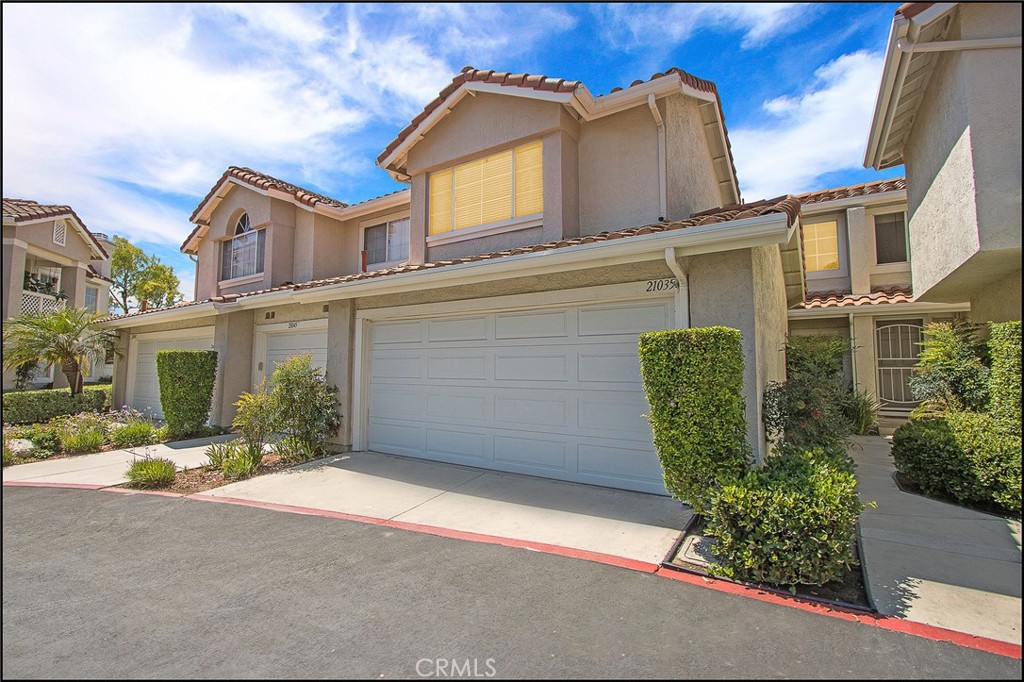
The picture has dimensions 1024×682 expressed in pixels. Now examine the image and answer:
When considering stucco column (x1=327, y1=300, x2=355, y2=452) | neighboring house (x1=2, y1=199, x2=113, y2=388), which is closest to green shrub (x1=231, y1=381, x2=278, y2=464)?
stucco column (x1=327, y1=300, x2=355, y2=452)

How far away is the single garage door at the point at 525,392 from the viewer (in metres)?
6.79

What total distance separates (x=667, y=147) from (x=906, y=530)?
255 inches

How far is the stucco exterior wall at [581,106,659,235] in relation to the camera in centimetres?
835

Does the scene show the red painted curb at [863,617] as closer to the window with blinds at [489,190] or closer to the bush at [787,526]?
the bush at [787,526]

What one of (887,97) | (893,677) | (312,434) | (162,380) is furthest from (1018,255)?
(162,380)

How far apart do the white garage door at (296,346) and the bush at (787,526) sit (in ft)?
28.9

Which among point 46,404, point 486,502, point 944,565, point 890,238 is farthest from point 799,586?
point 46,404

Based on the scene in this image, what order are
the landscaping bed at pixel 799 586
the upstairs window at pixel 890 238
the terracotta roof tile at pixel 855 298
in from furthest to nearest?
the upstairs window at pixel 890 238 → the terracotta roof tile at pixel 855 298 → the landscaping bed at pixel 799 586

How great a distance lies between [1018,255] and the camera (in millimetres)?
5305

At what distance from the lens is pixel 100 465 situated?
9.03 m

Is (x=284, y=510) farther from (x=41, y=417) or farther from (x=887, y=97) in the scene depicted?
(x=41, y=417)

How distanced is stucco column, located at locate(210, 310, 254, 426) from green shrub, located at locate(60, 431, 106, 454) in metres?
2.37

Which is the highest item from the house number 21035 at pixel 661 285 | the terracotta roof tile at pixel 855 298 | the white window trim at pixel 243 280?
the white window trim at pixel 243 280

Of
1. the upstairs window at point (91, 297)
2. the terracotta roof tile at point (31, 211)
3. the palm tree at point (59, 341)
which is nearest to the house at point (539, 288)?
the palm tree at point (59, 341)
